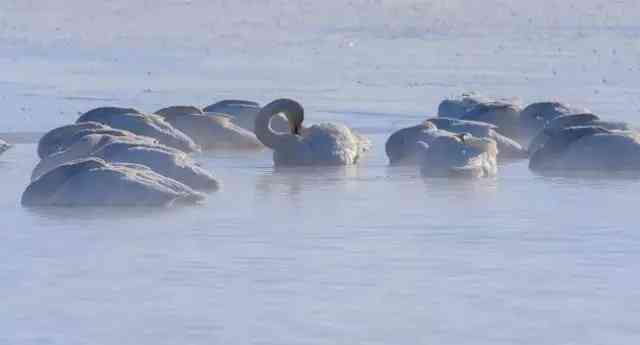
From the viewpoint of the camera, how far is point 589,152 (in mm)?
18781

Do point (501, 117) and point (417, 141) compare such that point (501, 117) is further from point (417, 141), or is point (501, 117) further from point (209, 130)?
point (209, 130)

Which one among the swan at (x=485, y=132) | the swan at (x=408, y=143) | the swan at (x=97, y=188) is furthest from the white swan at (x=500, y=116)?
the swan at (x=97, y=188)

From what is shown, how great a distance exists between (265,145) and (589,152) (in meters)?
3.70

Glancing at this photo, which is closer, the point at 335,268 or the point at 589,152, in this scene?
the point at 335,268

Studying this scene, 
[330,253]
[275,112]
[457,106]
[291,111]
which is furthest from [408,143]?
[330,253]

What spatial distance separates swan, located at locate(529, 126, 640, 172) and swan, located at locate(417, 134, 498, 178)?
862 millimetres

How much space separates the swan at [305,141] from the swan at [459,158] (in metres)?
1.43

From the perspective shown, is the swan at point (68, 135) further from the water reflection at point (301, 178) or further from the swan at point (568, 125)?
the swan at point (568, 125)

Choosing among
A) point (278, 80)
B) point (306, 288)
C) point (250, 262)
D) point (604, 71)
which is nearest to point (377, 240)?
point (250, 262)

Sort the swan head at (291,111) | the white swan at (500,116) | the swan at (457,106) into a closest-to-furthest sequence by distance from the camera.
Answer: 1. the swan head at (291,111)
2. the white swan at (500,116)
3. the swan at (457,106)

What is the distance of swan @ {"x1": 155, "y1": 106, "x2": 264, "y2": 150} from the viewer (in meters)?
22.4

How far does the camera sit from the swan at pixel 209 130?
22.4 meters

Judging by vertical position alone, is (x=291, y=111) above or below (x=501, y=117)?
above

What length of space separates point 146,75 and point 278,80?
2828 mm
